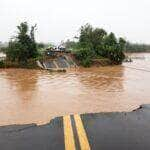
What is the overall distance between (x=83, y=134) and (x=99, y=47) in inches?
1455

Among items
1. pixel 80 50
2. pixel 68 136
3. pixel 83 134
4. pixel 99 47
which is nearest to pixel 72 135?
pixel 68 136

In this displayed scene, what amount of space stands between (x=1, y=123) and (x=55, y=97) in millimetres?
5825

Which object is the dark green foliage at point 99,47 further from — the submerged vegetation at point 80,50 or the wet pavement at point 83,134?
the wet pavement at point 83,134

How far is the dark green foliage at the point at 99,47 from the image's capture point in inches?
1539

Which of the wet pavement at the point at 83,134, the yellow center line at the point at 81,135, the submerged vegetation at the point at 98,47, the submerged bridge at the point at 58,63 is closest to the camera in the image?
the yellow center line at the point at 81,135

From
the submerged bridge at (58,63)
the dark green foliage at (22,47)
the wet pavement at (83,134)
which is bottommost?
the wet pavement at (83,134)

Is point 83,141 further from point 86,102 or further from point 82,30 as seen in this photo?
point 82,30

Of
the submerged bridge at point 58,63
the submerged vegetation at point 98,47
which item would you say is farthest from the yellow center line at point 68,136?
the submerged vegetation at point 98,47

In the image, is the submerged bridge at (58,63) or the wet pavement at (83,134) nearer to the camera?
the wet pavement at (83,134)

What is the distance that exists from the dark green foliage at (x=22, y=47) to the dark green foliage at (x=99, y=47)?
239 inches

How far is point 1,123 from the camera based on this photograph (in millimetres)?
8820

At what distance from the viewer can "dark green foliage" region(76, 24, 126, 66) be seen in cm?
3909

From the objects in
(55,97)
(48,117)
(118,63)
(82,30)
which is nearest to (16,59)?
(118,63)

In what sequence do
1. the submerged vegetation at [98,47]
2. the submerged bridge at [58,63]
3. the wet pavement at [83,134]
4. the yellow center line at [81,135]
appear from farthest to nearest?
the submerged vegetation at [98,47]
the submerged bridge at [58,63]
the wet pavement at [83,134]
the yellow center line at [81,135]
